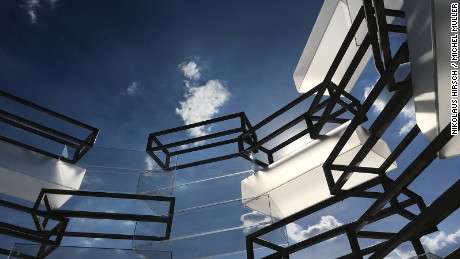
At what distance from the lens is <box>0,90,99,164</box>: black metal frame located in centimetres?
879

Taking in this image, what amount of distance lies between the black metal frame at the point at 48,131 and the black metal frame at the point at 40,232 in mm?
1658

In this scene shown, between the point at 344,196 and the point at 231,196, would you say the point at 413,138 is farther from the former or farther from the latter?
the point at 231,196

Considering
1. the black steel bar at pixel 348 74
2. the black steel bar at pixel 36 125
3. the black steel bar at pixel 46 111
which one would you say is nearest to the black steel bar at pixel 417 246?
the black steel bar at pixel 348 74

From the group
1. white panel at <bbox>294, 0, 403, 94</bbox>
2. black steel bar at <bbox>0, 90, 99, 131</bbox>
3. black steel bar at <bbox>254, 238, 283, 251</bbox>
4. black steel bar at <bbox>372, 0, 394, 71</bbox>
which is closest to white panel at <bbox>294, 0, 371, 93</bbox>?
white panel at <bbox>294, 0, 403, 94</bbox>

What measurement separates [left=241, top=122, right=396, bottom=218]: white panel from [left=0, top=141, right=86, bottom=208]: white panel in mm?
4524

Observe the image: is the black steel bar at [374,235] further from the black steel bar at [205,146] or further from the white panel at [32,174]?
the white panel at [32,174]

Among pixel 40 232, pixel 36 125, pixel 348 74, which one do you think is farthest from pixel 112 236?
pixel 348 74

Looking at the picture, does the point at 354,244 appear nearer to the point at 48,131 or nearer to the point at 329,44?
the point at 329,44

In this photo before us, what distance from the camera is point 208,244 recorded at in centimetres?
758

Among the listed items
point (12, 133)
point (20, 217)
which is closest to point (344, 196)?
point (20, 217)

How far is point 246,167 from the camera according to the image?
347 inches

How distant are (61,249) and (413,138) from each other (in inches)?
286

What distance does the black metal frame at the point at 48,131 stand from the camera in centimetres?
879

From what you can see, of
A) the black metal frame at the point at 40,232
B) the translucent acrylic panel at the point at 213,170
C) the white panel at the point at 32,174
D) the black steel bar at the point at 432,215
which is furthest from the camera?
the translucent acrylic panel at the point at 213,170
